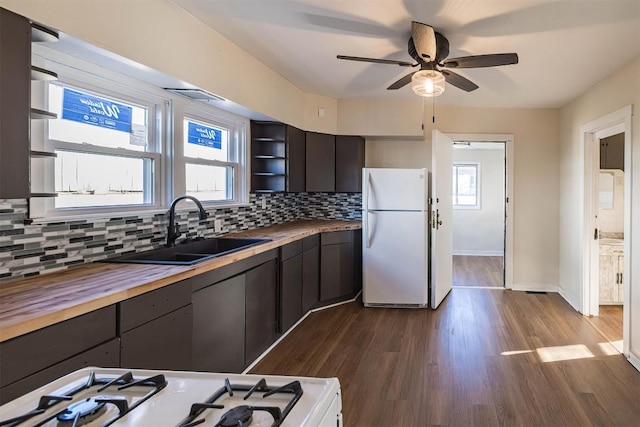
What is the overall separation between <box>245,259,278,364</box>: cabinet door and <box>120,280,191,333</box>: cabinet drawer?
72cm

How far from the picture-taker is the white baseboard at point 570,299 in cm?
404

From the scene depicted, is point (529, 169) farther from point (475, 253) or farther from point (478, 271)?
point (475, 253)

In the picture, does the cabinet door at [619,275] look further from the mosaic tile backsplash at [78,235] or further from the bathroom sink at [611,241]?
the mosaic tile backsplash at [78,235]

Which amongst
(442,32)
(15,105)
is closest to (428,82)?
(442,32)

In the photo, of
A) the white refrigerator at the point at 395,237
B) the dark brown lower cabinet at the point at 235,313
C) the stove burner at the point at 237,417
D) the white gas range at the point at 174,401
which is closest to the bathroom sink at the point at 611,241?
the white refrigerator at the point at 395,237

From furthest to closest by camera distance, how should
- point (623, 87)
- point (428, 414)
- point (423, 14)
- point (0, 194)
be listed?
point (623, 87), point (423, 14), point (428, 414), point (0, 194)

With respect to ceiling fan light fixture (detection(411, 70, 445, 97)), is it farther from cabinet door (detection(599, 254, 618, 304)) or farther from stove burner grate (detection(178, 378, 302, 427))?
cabinet door (detection(599, 254, 618, 304))

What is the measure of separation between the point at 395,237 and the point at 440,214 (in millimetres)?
551

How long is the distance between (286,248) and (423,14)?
1.94m

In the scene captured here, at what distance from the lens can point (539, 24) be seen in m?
2.43

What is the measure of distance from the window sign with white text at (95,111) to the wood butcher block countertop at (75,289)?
79cm

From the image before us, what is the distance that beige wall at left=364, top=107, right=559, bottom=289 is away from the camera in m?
4.73

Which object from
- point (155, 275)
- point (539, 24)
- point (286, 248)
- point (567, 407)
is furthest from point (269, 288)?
point (539, 24)

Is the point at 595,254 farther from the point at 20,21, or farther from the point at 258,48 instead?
the point at 20,21
